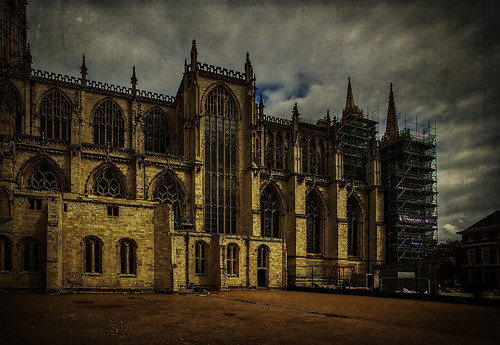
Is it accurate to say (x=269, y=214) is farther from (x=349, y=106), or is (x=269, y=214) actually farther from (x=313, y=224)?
(x=349, y=106)

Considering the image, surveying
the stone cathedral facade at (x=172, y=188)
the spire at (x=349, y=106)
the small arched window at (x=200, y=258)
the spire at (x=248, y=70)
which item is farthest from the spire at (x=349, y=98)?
the small arched window at (x=200, y=258)

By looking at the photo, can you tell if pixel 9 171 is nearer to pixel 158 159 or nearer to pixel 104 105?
pixel 158 159

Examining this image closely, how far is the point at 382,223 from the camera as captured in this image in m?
47.6

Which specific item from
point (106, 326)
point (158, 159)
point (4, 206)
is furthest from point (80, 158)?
point (106, 326)

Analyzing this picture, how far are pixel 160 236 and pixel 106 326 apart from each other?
14794 millimetres

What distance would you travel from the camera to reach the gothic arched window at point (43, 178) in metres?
32.0

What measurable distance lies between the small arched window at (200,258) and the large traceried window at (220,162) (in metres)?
5.09

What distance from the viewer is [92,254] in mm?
26672

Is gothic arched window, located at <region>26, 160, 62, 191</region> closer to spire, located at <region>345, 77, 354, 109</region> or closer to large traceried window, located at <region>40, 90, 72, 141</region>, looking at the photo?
large traceried window, located at <region>40, 90, 72, 141</region>

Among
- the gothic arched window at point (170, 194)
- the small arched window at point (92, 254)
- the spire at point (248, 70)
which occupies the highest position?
the spire at point (248, 70)

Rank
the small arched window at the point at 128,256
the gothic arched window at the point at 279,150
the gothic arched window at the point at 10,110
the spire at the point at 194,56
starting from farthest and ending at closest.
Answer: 1. the gothic arched window at the point at 279,150
2. the spire at the point at 194,56
3. the gothic arched window at the point at 10,110
4. the small arched window at the point at 128,256

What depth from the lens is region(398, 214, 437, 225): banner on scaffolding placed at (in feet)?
157

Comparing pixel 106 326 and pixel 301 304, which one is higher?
pixel 106 326

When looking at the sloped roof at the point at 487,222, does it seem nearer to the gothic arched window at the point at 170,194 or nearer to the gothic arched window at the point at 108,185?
the gothic arched window at the point at 170,194
